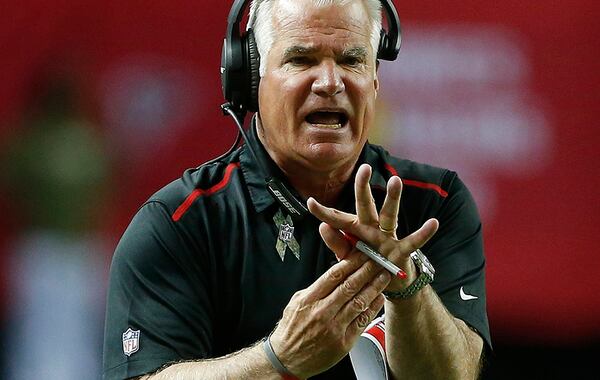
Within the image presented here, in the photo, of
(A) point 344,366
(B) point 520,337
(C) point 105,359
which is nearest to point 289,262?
(A) point 344,366

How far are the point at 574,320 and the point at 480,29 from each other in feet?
2.55

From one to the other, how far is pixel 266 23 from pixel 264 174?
26 cm

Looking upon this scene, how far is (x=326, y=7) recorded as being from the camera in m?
1.93

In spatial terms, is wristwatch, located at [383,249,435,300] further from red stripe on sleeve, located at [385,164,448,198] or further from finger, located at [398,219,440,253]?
red stripe on sleeve, located at [385,164,448,198]

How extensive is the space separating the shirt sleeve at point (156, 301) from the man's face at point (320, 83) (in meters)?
0.26

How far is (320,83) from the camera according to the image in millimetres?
1898

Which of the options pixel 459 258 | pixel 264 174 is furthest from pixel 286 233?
pixel 459 258

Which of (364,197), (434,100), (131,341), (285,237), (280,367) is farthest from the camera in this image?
(434,100)

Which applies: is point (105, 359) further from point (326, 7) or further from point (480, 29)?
point (480, 29)

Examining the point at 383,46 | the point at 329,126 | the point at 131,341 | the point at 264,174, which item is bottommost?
the point at 131,341

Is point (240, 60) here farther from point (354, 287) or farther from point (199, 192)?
point (354, 287)

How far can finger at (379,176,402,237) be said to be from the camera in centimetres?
158

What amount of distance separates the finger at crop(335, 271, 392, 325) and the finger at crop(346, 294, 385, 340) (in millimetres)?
26

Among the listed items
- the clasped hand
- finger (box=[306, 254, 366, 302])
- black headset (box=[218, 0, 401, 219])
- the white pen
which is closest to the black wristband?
the clasped hand
